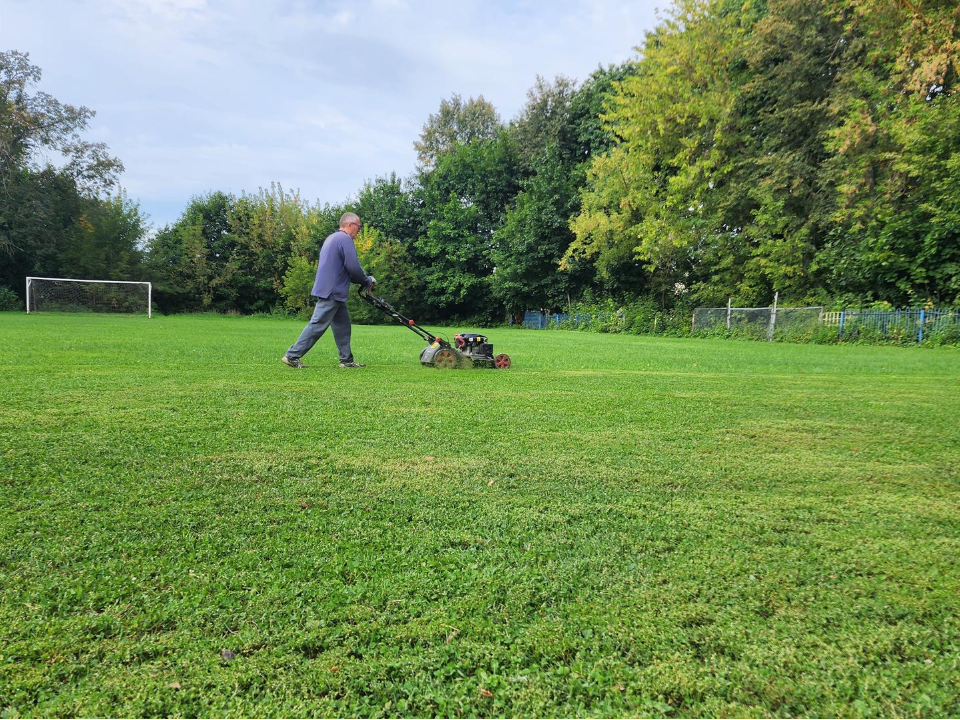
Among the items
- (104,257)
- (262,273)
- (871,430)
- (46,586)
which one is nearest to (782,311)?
(871,430)

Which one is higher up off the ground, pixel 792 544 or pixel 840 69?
pixel 840 69

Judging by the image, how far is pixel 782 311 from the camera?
73.2ft

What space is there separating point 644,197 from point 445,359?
23.6m

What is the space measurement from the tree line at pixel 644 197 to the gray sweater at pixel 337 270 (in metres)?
6.90

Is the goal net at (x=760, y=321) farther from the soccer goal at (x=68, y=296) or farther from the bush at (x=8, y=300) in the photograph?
the bush at (x=8, y=300)

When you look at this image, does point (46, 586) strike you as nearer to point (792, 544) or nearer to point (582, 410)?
point (792, 544)

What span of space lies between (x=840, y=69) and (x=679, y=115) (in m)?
6.29

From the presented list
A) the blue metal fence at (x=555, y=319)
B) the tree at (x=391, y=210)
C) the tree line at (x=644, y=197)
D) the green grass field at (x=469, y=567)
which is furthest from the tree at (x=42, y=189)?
the green grass field at (x=469, y=567)

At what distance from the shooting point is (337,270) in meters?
7.55

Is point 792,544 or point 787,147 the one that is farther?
point 787,147

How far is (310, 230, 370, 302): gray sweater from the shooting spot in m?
7.49

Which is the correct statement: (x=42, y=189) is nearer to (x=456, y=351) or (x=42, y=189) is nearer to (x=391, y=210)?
(x=391, y=210)

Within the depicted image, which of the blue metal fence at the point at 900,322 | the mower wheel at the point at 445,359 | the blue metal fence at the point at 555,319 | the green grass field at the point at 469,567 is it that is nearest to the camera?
the green grass field at the point at 469,567

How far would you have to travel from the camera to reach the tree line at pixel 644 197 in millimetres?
19984
